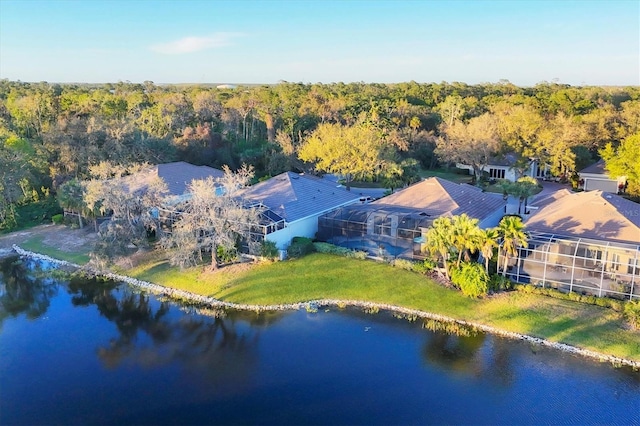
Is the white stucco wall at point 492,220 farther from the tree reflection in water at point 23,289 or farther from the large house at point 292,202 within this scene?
the tree reflection in water at point 23,289

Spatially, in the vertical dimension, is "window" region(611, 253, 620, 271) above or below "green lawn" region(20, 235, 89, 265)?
above

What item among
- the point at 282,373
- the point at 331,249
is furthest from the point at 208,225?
the point at 282,373

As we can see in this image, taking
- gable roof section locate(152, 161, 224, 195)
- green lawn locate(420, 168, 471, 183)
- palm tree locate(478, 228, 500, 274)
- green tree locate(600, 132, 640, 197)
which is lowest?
green lawn locate(420, 168, 471, 183)

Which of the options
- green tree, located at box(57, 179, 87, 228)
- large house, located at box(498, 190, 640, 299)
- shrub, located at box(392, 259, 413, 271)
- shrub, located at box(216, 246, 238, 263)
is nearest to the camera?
large house, located at box(498, 190, 640, 299)

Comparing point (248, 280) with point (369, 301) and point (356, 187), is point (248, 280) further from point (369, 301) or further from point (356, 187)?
point (356, 187)

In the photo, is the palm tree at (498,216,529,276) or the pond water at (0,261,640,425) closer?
the pond water at (0,261,640,425)

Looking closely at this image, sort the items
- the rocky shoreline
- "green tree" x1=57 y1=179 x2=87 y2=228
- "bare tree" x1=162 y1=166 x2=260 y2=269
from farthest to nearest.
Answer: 1. "green tree" x1=57 y1=179 x2=87 y2=228
2. "bare tree" x1=162 y1=166 x2=260 y2=269
3. the rocky shoreline

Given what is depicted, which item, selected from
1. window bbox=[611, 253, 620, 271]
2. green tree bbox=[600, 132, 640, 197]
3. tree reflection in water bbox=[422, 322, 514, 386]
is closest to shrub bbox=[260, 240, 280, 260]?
tree reflection in water bbox=[422, 322, 514, 386]

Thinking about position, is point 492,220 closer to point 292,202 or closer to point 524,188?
point 524,188

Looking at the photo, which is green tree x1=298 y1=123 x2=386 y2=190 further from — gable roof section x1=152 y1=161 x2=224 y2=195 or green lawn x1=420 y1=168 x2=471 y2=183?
green lawn x1=420 y1=168 x2=471 y2=183
